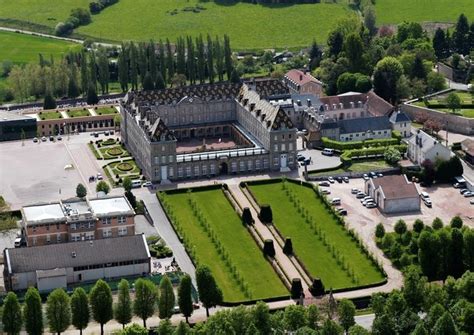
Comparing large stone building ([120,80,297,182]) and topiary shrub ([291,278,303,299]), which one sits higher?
large stone building ([120,80,297,182])

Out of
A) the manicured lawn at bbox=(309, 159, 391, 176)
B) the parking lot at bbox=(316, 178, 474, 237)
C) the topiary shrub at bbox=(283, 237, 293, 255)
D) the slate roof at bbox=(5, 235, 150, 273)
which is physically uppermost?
the slate roof at bbox=(5, 235, 150, 273)

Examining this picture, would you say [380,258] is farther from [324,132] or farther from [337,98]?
[337,98]

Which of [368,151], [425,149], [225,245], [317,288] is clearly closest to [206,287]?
[317,288]

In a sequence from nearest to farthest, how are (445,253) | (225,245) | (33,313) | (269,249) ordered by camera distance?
(33,313) → (445,253) → (269,249) → (225,245)

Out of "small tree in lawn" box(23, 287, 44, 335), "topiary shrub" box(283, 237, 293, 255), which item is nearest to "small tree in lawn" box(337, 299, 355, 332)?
"topiary shrub" box(283, 237, 293, 255)

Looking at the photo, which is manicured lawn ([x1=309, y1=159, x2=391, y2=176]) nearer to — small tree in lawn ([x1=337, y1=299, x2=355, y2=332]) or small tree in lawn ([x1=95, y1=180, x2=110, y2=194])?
small tree in lawn ([x1=95, y1=180, x2=110, y2=194])

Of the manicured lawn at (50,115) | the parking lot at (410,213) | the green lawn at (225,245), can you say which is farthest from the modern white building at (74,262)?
the manicured lawn at (50,115)

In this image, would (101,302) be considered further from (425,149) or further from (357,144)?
(357,144)
